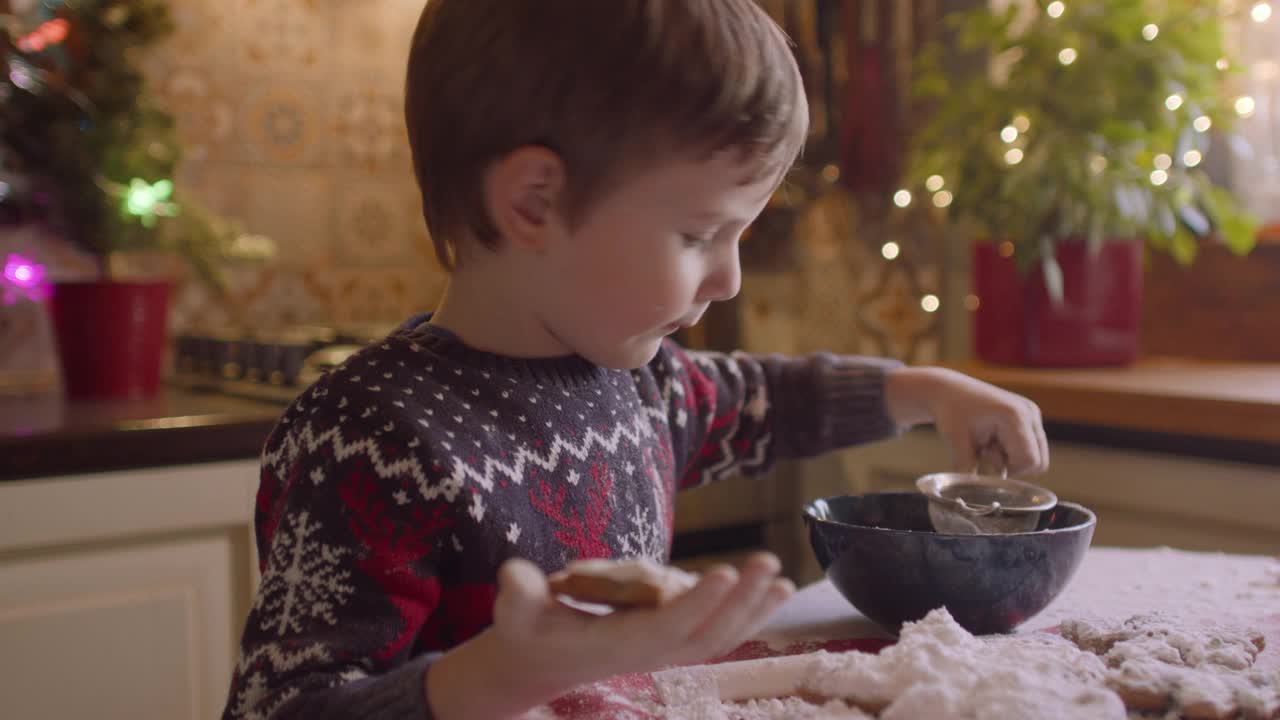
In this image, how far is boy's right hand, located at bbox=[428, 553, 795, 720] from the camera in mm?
443

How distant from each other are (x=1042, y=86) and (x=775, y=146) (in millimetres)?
1086

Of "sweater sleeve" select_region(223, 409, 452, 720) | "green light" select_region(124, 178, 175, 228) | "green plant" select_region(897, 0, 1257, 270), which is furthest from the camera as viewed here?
"green light" select_region(124, 178, 175, 228)

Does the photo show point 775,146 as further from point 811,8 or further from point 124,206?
point 811,8

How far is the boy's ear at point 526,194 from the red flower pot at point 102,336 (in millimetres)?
1092

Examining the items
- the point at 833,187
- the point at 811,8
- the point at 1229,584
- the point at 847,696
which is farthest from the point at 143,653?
the point at 811,8

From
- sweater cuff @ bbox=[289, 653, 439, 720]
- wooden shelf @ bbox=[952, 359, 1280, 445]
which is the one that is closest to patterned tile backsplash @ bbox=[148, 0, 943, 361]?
wooden shelf @ bbox=[952, 359, 1280, 445]

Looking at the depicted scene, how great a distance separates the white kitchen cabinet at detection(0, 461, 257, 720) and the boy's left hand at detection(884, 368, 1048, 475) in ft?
2.72

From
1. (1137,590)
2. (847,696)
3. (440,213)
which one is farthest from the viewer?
(1137,590)

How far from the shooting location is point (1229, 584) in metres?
0.83

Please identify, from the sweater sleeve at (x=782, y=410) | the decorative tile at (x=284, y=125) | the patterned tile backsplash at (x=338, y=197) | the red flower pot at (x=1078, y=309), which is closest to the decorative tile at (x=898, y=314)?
the patterned tile backsplash at (x=338, y=197)

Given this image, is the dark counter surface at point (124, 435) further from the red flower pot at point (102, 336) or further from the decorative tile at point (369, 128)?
the decorative tile at point (369, 128)

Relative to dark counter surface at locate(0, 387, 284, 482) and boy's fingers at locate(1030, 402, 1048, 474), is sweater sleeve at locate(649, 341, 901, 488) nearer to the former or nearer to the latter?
boy's fingers at locate(1030, 402, 1048, 474)

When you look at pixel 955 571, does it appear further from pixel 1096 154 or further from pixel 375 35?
pixel 375 35

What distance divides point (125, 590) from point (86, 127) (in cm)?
73
